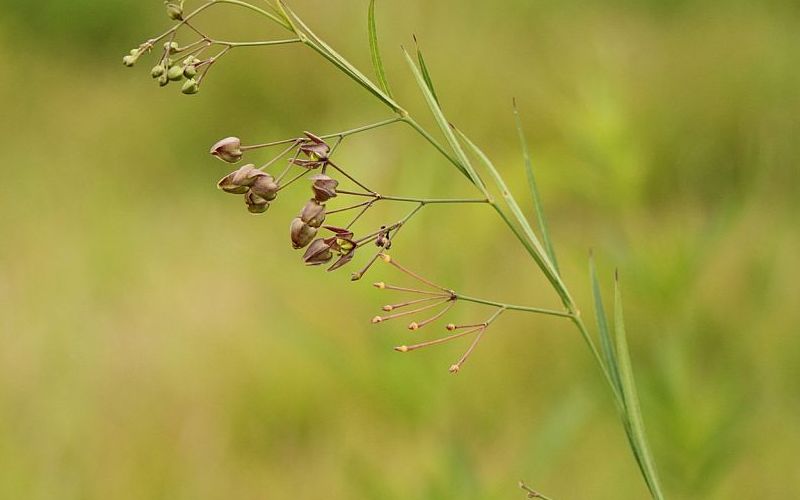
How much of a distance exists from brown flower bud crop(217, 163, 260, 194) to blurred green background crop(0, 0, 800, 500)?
478 millimetres

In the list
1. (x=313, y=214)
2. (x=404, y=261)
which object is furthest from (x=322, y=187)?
(x=404, y=261)

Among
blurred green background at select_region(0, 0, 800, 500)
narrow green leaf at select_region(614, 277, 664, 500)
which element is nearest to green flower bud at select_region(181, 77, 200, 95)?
narrow green leaf at select_region(614, 277, 664, 500)

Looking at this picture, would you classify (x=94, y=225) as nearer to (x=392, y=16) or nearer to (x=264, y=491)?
(x=264, y=491)

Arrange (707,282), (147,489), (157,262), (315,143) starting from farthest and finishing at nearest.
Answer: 1. (157,262)
2. (707,282)
3. (147,489)
4. (315,143)

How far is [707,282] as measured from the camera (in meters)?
1.62

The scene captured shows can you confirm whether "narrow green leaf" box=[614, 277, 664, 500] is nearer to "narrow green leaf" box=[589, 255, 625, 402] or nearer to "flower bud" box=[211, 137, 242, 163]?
"narrow green leaf" box=[589, 255, 625, 402]

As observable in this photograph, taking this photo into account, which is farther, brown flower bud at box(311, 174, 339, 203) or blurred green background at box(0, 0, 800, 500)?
blurred green background at box(0, 0, 800, 500)

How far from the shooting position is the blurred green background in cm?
95

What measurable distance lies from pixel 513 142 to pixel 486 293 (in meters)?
0.69

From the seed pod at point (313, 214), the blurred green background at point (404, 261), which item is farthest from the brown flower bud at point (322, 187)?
the blurred green background at point (404, 261)

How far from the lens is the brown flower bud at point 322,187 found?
34cm

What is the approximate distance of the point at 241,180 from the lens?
13.4 inches

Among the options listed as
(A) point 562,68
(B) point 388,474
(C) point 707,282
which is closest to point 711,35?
(A) point 562,68

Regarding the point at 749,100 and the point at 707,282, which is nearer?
the point at 707,282
